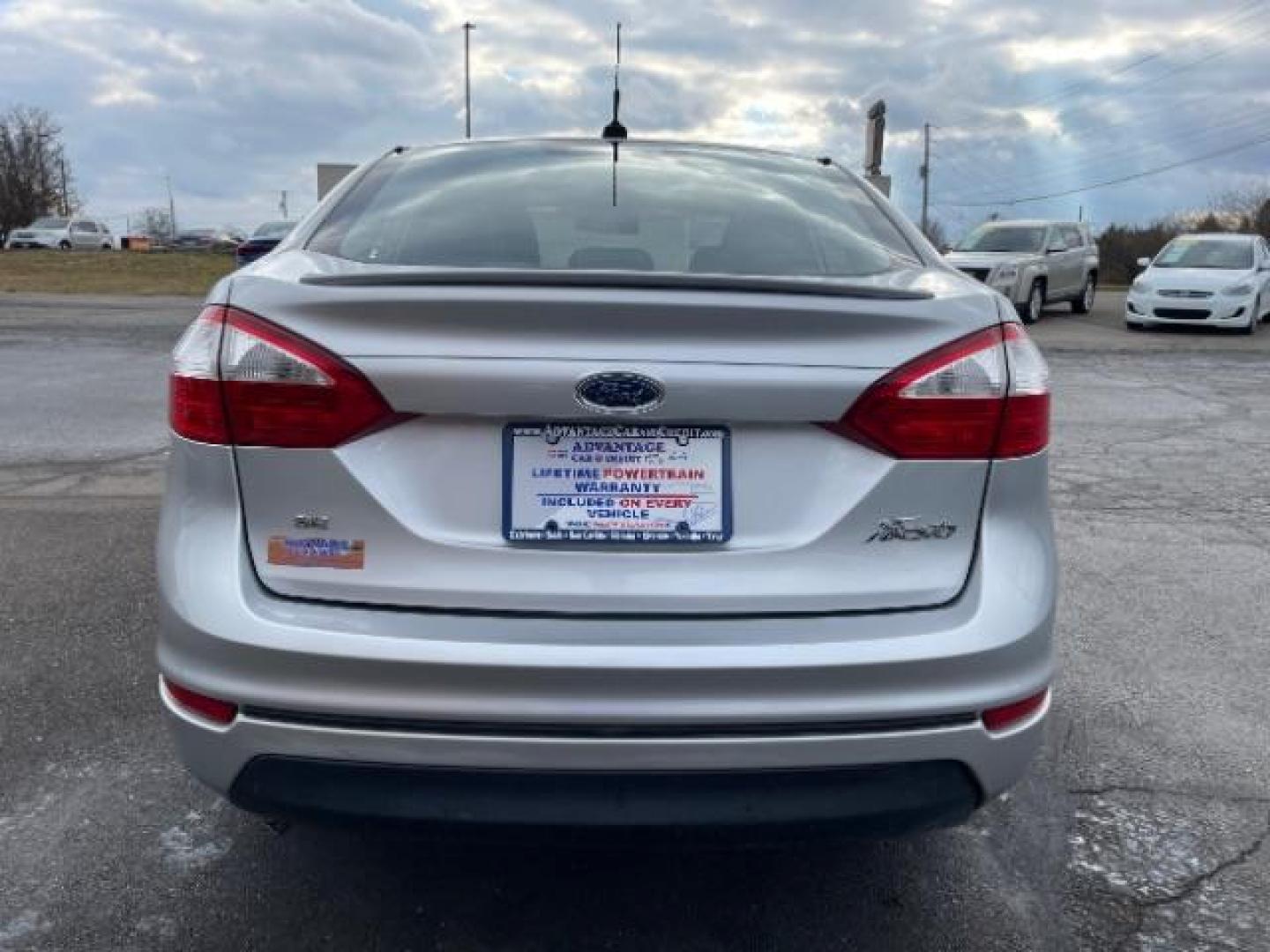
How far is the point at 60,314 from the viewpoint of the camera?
57.1 feet

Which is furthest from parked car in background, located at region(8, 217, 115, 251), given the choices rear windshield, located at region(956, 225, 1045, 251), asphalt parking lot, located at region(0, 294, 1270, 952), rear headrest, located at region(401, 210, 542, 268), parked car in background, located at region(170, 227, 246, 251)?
rear headrest, located at region(401, 210, 542, 268)

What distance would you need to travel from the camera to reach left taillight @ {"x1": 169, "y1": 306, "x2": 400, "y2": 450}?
6.98ft

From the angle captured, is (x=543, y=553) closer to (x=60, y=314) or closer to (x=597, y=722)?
(x=597, y=722)

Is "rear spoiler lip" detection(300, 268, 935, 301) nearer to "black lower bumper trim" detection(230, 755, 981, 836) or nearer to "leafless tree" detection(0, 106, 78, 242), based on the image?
"black lower bumper trim" detection(230, 755, 981, 836)

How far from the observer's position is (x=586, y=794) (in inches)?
83.4

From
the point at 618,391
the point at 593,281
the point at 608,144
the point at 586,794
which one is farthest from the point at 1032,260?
the point at 586,794

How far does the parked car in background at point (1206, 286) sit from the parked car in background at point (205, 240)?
173ft

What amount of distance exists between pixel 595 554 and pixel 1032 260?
678 inches

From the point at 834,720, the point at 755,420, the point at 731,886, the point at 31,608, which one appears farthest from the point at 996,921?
the point at 31,608

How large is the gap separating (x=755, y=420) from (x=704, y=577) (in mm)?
305

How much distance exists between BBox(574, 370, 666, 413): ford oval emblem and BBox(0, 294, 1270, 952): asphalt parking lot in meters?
0.83

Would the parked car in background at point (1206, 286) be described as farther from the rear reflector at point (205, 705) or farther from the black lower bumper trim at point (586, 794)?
the rear reflector at point (205, 705)

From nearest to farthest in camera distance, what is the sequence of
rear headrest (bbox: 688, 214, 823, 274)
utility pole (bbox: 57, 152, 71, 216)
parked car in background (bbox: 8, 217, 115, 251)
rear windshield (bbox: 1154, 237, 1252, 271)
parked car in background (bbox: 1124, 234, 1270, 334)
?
rear headrest (bbox: 688, 214, 823, 274)
parked car in background (bbox: 1124, 234, 1270, 334)
rear windshield (bbox: 1154, 237, 1252, 271)
parked car in background (bbox: 8, 217, 115, 251)
utility pole (bbox: 57, 152, 71, 216)

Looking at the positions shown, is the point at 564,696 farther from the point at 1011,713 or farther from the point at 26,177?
the point at 26,177
